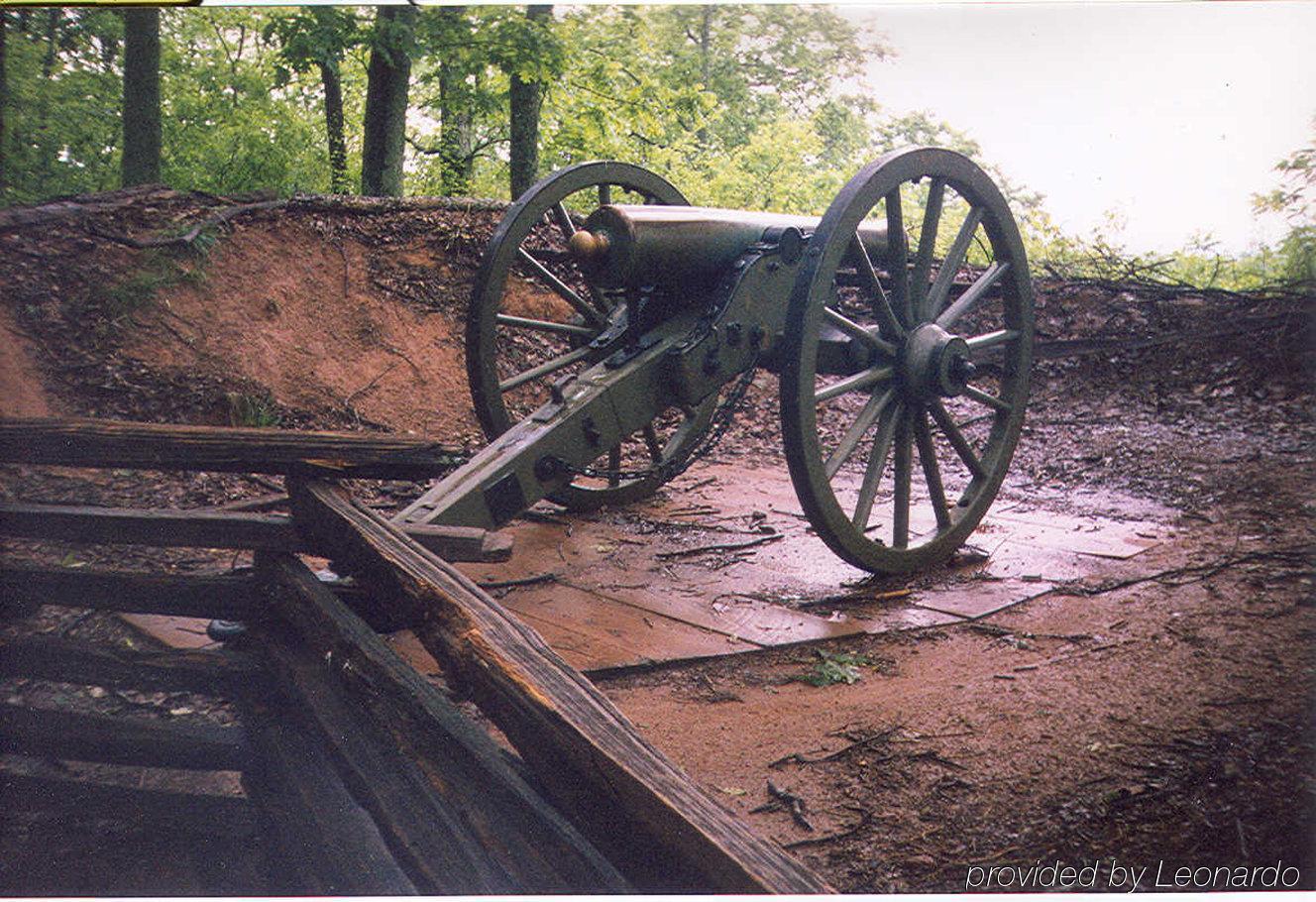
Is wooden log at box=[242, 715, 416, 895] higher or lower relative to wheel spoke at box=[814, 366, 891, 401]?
lower

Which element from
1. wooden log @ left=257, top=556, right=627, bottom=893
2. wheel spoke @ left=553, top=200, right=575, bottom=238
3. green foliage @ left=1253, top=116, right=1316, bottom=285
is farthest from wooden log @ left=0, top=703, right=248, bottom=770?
green foliage @ left=1253, top=116, right=1316, bottom=285

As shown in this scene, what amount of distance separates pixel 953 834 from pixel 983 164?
263 cm

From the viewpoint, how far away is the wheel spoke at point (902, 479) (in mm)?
3701

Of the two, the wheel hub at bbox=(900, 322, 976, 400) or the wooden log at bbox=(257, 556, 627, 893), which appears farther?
the wheel hub at bbox=(900, 322, 976, 400)

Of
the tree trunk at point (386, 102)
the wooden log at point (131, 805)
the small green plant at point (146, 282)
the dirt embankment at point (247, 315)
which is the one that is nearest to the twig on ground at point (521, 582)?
the wooden log at point (131, 805)

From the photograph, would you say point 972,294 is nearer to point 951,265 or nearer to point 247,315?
point 951,265

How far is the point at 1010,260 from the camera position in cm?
404

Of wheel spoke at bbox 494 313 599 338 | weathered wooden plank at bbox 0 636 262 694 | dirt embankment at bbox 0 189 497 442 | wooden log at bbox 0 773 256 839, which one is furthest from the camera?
Result: dirt embankment at bbox 0 189 497 442

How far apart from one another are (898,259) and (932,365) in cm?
41

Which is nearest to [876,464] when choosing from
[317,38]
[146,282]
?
[146,282]

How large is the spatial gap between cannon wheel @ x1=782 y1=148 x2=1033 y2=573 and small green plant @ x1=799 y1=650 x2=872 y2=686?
51 cm

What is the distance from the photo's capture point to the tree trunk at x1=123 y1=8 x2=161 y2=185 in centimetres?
482

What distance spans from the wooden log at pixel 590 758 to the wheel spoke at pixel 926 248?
94.0 inches

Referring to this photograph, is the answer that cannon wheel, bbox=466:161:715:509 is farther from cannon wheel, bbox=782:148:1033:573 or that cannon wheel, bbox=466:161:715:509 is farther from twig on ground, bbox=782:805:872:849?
twig on ground, bbox=782:805:872:849
